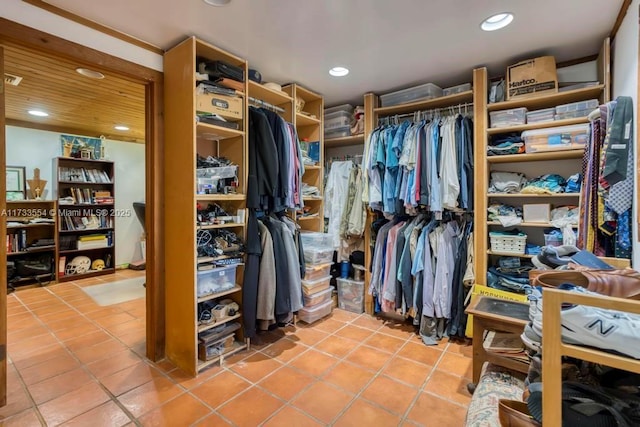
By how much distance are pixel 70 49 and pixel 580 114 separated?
343 centimetres

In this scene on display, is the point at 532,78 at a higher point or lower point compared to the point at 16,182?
higher

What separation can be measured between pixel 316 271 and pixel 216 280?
3.40 feet

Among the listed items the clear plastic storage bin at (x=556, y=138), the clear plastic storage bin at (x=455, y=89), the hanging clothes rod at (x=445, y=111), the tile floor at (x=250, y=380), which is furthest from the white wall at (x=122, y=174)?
the clear plastic storage bin at (x=556, y=138)

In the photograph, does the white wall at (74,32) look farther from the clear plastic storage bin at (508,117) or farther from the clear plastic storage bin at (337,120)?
the clear plastic storage bin at (508,117)

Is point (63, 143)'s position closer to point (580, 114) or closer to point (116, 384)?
point (116, 384)

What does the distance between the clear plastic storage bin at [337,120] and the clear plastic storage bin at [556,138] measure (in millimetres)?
1700

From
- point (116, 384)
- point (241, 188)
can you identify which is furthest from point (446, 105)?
point (116, 384)

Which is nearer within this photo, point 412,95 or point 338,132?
point 412,95

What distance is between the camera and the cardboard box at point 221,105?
2.06 metres

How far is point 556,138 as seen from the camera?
89.2 inches

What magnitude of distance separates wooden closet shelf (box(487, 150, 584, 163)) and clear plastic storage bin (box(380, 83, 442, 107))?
0.82 m

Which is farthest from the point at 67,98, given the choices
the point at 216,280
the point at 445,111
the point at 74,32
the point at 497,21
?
the point at 497,21

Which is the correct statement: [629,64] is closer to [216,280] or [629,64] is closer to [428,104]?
[428,104]

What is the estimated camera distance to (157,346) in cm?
228
